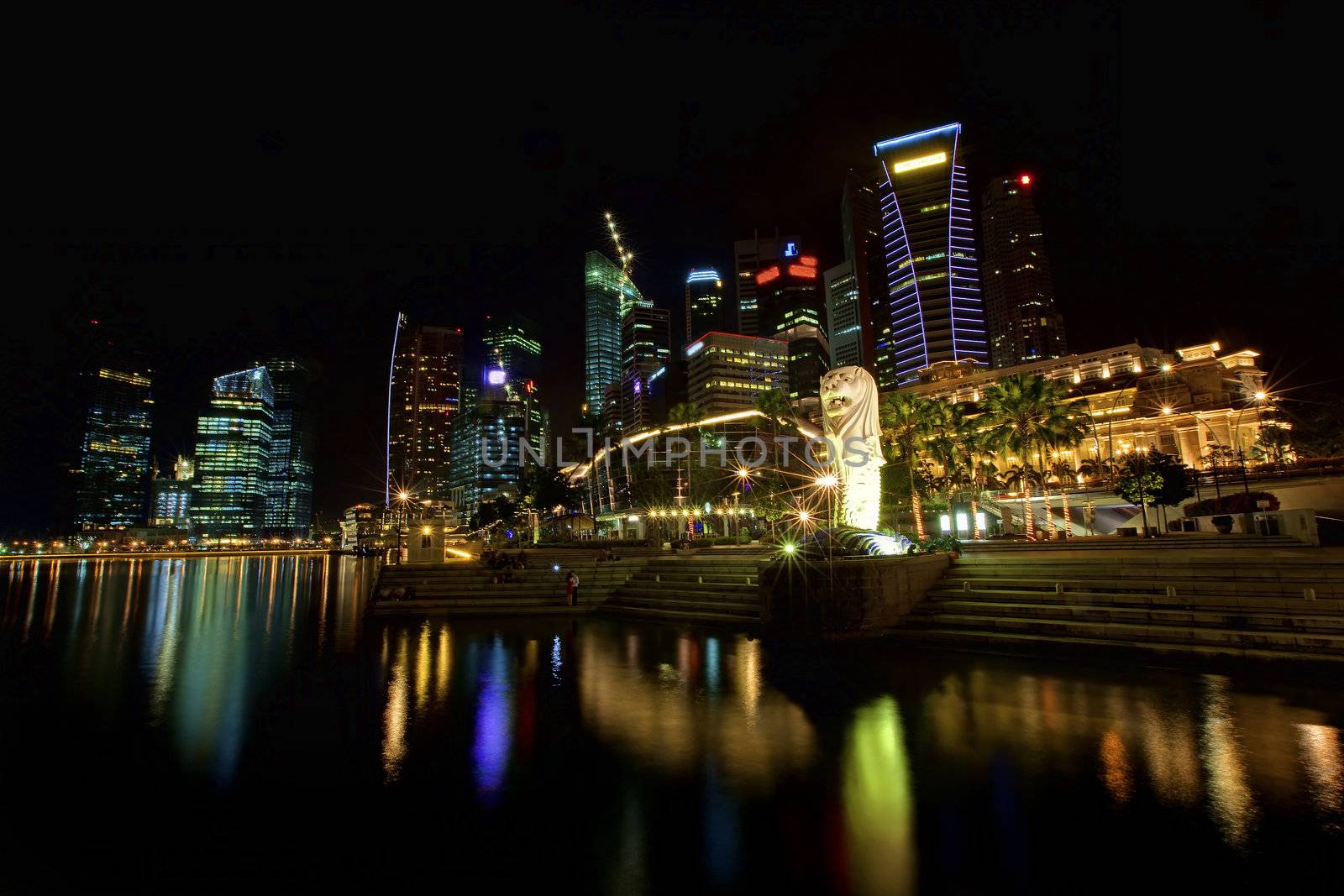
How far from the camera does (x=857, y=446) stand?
2388cm

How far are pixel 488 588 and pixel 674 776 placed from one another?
18.2 metres

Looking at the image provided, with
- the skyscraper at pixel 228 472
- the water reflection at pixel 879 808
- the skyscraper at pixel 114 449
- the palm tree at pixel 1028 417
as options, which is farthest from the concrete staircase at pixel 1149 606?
the skyscraper at pixel 228 472

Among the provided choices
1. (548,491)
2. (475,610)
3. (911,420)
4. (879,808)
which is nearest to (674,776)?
(879,808)

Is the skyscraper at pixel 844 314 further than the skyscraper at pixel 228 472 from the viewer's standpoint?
No

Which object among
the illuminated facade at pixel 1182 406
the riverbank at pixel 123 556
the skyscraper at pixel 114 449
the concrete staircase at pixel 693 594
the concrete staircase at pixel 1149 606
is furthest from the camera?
the skyscraper at pixel 114 449

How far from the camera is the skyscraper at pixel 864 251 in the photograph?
173m

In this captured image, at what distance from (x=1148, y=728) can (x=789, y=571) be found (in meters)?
9.07

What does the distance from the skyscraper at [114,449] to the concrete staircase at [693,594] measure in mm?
193804

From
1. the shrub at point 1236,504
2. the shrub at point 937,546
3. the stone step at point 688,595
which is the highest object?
the shrub at point 1236,504

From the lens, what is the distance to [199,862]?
515 centimetres

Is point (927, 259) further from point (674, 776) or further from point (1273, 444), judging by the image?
point (674, 776)

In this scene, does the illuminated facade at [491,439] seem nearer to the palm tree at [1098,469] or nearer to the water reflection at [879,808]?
the palm tree at [1098,469]

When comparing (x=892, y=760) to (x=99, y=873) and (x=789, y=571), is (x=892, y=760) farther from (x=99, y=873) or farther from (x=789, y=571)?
(x=789, y=571)

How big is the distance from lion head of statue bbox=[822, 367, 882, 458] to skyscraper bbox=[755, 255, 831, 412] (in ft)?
499
